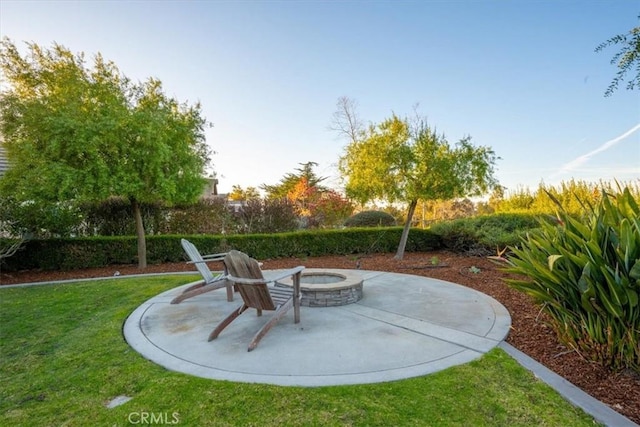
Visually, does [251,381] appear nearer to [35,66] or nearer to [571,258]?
[571,258]

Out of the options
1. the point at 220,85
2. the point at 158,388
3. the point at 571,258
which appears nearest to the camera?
the point at 158,388

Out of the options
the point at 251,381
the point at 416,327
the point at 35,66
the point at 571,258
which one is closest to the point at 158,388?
the point at 251,381

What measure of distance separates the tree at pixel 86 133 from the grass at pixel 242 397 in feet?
13.1

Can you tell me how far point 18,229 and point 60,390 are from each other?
6910 mm

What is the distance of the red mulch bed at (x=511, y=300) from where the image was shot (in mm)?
2354

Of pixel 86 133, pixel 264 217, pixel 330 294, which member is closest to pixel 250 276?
pixel 330 294

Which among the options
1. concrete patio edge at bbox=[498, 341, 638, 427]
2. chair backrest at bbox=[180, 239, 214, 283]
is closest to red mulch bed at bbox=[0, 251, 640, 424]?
concrete patio edge at bbox=[498, 341, 638, 427]

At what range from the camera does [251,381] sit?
2451 mm

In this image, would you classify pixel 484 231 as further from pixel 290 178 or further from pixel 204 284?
pixel 290 178

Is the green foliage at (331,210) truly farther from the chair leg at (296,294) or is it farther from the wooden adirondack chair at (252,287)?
the wooden adirondack chair at (252,287)

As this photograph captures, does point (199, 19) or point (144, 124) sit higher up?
point (199, 19)

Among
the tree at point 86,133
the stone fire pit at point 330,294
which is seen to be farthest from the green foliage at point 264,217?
the stone fire pit at point 330,294

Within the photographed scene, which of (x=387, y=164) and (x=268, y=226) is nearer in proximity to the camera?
(x=387, y=164)

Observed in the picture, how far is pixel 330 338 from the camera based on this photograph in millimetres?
3289
